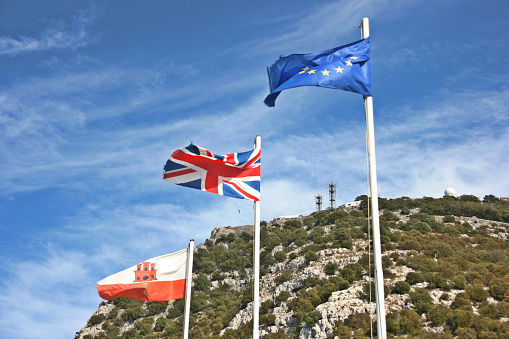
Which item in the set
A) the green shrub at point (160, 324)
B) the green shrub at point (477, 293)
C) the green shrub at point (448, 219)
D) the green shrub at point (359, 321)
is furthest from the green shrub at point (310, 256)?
the green shrub at point (448, 219)

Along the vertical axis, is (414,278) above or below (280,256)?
below

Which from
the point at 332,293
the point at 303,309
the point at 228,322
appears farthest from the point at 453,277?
the point at 228,322

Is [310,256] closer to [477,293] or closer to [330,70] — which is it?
Answer: [477,293]

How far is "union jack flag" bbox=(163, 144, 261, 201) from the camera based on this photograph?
1468 centimetres

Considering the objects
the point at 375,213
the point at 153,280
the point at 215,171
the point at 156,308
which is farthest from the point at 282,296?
the point at 375,213

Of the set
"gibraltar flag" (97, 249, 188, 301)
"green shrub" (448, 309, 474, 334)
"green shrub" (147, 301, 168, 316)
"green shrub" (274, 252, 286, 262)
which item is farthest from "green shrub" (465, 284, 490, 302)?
"green shrub" (147, 301, 168, 316)

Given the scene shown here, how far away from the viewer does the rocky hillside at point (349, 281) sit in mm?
34594

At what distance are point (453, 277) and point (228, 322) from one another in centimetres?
2053

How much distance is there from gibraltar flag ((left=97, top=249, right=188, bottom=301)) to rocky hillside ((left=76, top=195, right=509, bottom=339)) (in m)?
8.25

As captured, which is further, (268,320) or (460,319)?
(268,320)

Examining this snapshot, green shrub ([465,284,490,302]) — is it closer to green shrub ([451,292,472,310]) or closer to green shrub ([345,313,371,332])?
green shrub ([451,292,472,310])

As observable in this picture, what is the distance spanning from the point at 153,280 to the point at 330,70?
9571mm

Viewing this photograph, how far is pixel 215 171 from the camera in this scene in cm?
1487

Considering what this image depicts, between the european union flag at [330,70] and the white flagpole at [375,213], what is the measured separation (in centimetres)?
37
